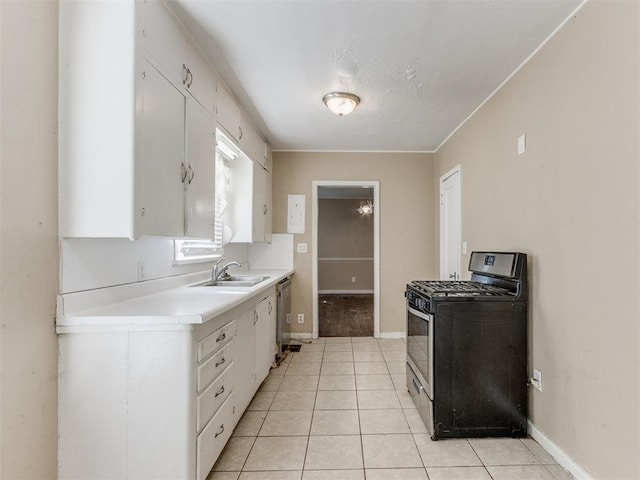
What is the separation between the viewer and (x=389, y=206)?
4.34 m

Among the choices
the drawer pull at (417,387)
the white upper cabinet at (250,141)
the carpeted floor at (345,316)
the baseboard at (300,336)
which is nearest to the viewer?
the drawer pull at (417,387)

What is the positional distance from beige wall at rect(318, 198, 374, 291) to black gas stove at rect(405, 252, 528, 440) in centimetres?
631

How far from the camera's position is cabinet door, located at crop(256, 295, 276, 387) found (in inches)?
102

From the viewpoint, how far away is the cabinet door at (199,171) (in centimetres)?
194

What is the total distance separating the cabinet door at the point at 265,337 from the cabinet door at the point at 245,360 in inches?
4.7

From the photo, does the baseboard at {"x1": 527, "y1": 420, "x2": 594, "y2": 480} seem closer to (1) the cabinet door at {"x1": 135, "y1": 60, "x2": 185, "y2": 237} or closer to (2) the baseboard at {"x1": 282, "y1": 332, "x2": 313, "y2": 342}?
(1) the cabinet door at {"x1": 135, "y1": 60, "x2": 185, "y2": 237}

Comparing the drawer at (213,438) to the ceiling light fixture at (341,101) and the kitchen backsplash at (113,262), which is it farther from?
the ceiling light fixture at (341,101)

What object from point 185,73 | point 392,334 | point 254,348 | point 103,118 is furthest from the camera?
point 392,334

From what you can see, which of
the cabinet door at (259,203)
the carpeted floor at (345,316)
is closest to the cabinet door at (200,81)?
the cabinet door at (259,203)

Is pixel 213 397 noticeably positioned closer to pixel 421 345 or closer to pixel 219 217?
pixel 421 345

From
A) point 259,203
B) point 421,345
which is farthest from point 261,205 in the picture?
point 421,345

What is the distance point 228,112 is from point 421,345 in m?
2.31

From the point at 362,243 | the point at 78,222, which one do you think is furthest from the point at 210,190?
the point at 362,243

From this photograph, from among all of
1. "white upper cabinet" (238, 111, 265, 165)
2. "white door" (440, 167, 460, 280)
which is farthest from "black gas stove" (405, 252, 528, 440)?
"white upper cabinet" (238, 111, 265, 165)
